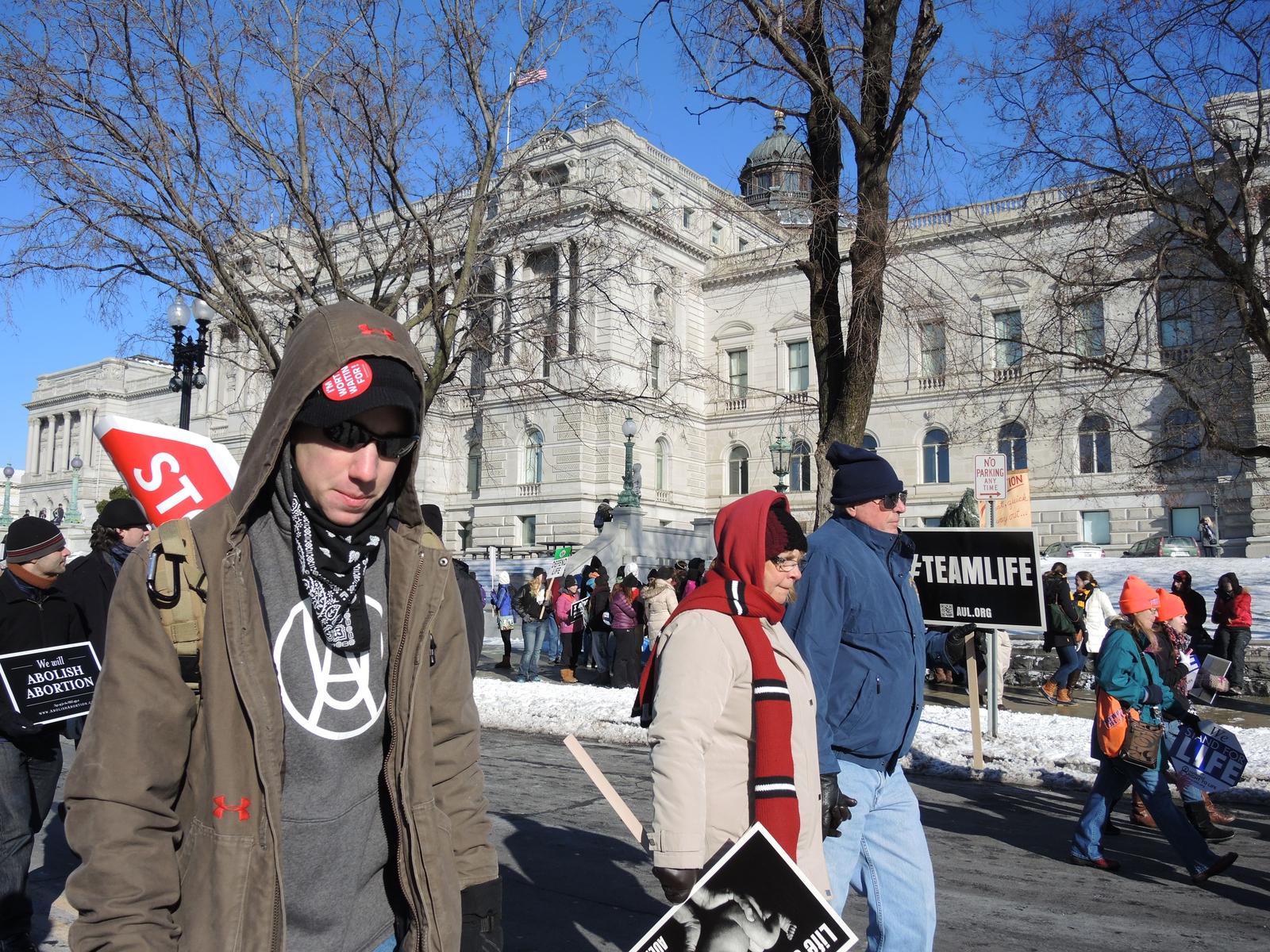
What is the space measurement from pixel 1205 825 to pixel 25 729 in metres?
7.13

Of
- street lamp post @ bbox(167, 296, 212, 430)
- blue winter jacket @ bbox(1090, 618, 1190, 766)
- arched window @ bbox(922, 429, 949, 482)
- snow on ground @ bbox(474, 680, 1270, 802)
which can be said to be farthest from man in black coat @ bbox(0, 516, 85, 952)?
arched window @ bbox(922, 429, 949, 482)

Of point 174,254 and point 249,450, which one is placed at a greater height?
point 174,254

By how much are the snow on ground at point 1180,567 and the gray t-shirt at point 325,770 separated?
23540 millimetres

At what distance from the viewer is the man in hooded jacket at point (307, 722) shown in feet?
5.69

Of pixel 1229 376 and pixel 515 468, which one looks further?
A: pixel 515 468

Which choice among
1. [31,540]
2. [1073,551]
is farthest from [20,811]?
[1073,551]

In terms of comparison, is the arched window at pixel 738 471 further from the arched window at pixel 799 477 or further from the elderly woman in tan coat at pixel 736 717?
the elderly woman in tan coat at pixel 736 717

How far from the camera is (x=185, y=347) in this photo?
14.5 m

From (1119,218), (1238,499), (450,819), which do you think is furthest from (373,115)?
(1238,499)

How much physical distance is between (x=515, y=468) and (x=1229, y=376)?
114 ft

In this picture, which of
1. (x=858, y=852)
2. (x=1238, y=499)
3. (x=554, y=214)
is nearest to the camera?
(x=858, y=852)

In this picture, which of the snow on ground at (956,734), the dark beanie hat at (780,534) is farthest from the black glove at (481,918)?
the snow on ground at (956,734)

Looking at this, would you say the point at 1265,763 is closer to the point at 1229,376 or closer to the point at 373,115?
the point at 1229,376

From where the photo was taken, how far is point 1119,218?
16.1m
